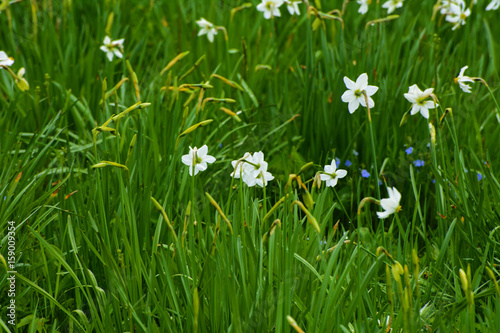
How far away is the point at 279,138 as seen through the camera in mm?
2775

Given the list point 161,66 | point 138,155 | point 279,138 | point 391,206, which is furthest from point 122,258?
point 161,66

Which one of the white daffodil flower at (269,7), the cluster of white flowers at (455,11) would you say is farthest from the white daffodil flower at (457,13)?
the white daffodil flower at (269,7)

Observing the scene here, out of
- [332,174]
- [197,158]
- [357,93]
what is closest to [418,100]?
[357,93]

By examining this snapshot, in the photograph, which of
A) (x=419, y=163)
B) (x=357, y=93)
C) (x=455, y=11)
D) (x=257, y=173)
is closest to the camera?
(x=257, y=173)

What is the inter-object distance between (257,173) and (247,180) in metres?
0.04

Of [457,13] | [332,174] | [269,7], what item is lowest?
[332,174]

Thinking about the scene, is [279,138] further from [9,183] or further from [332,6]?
[332,6]

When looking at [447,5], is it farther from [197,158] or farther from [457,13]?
[197,158]

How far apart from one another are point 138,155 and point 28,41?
187 cm

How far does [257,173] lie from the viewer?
1.77m

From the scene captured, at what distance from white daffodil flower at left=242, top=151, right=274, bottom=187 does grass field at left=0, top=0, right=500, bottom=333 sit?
10 millimetres

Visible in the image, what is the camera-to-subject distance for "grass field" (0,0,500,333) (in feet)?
5.28

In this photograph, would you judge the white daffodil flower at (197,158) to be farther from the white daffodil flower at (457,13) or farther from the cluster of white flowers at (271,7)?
the white daffodil flower at (457,13)

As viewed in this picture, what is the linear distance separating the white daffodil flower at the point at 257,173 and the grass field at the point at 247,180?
0.01 metres
